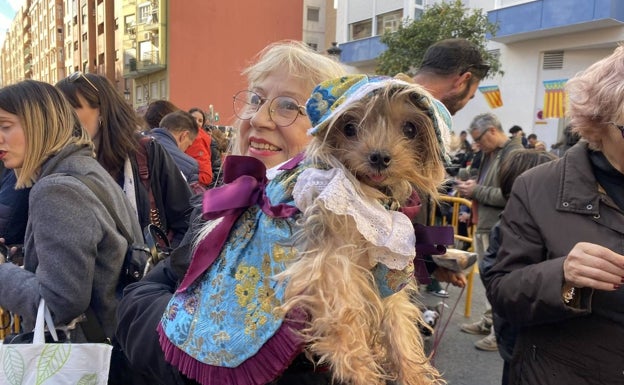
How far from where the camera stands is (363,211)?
1.02m

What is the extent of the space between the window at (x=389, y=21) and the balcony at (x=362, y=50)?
716 millimetres

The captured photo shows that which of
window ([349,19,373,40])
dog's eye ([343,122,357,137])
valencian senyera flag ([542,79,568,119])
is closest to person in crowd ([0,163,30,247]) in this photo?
dog's eye ([343,122,357,137])

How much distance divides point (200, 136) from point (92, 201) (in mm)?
3856

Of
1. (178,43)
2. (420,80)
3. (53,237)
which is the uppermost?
(178,43)

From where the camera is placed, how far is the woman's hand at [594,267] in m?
1.40

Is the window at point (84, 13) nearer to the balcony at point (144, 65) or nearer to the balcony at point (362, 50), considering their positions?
the balcony at point (144, 65)

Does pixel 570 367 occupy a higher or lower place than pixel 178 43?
lower

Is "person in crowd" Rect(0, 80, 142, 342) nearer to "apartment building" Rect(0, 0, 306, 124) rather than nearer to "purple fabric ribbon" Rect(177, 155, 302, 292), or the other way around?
"purple fabric ribbon" Rect(177, 155, 302, 292)

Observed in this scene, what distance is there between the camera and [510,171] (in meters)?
3.50

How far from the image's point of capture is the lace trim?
0.99 metres

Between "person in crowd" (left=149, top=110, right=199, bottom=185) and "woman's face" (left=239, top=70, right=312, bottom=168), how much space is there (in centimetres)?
271

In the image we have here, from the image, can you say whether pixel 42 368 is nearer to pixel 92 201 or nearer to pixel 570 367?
pixel 92 201

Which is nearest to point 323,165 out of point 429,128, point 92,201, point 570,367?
point 429,128

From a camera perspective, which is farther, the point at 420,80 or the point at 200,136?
the point at 200,136
